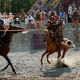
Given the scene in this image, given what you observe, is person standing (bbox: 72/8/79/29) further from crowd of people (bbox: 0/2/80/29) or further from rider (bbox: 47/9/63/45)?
rider (bbox: 47/9/63/45)

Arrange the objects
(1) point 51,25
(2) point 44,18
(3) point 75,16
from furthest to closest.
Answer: (2) point 44,18 → (3) point 75,16 → (1) point 51,25

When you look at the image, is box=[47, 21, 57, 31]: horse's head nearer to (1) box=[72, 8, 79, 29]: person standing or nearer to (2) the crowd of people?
(2) the crowd of people

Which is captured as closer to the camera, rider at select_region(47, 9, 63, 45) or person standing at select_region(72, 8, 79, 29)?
rider at select_region(47, 9, 63, 45)

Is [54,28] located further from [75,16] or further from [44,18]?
[44,18]

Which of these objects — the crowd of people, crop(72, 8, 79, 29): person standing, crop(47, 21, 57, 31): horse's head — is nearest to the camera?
crop(47, 21, 57, 31): horse's head

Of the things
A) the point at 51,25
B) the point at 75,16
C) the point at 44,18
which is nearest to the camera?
the point at 51,25

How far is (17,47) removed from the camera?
1933 cm

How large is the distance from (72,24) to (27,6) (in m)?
36.3

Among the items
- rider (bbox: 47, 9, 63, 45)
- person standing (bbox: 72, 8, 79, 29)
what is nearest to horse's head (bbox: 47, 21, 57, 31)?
rider (bbox: 47, 9, 63, 45)

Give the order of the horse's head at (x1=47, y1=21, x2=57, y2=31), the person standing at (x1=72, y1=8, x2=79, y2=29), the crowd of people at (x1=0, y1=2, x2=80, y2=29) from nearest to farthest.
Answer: the horse's head at (x1=47, y1=21, x2=57, y2=31) → the person standing at (x1=72, y1=8, x2=79, y2=29) → the crowd of people at (x1=0, y1=2, x2=80, y2=29)

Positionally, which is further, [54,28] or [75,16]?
[75,16]

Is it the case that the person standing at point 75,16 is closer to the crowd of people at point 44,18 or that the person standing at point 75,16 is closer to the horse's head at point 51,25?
the crowd of people at point 44,18

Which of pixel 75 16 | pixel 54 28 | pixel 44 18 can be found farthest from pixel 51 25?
pixel 44 18

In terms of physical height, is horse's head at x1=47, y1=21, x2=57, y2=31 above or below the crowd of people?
above
